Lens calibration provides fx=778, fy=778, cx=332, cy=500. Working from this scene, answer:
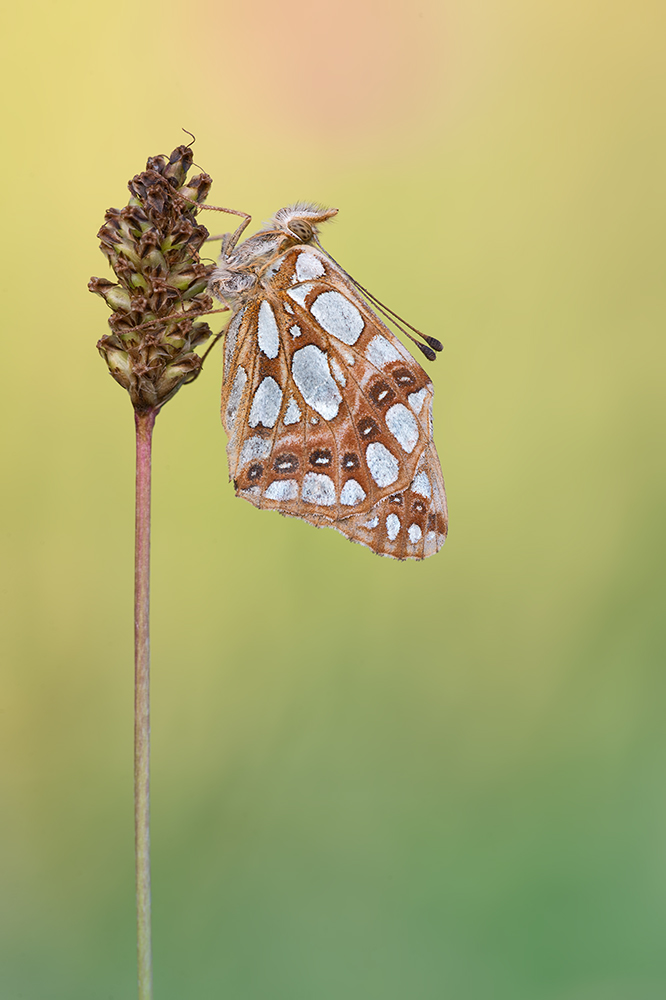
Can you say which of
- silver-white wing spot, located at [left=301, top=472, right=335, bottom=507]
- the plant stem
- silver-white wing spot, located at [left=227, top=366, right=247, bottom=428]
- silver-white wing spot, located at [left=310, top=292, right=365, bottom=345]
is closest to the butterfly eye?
silver-white wing spot, located at [left=310, top=292, right=365, bottom=345]

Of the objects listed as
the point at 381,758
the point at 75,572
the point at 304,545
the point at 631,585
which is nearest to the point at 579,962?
the point at 381,758

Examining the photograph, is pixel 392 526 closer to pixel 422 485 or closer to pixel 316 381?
pixel 422 485

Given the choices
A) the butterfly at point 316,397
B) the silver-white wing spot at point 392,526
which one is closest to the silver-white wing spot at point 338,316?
the butterfly at point 316,397

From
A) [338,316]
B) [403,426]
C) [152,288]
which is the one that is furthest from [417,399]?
[152,288]

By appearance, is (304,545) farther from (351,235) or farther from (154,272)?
(154,272)

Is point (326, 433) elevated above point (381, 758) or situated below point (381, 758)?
above

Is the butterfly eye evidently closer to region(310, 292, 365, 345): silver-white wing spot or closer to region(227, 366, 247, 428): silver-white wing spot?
region(310, 292, 365, 345): silver-white wing spot


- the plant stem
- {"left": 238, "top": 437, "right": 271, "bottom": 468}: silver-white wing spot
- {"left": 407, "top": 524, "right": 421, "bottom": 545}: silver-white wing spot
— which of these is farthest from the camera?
{"left": 407, "top": 524, "right": 421, "bottom": 545}: silver-white wing spot
